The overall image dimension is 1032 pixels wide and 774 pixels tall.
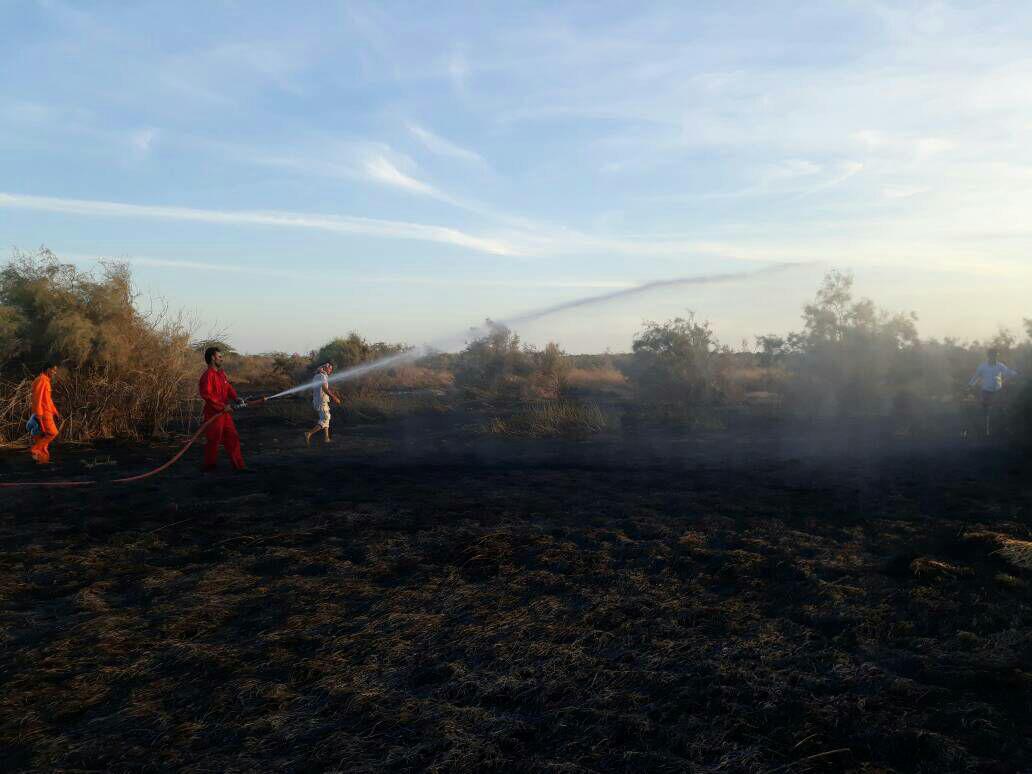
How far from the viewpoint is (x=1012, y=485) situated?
9797 millimetres

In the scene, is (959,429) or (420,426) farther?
(420,426)

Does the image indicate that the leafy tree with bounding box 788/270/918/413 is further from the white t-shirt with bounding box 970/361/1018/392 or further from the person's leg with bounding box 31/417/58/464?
the person's leg with bounding box 31/417/58/464

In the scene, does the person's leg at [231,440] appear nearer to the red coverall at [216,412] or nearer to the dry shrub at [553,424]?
the red coverall at [216,412]

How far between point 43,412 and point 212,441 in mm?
3261

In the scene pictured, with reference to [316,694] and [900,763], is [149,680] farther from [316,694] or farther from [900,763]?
[900,763]

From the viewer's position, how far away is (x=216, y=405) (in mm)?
10945

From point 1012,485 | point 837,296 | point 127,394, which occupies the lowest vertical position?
point 1012,485

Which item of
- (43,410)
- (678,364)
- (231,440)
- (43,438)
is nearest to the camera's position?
(231,440)

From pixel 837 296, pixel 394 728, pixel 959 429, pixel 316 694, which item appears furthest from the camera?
pixel 837 296

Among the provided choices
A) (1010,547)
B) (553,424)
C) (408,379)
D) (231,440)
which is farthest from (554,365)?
(1010,547)

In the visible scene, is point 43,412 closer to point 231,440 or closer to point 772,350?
point 231,440

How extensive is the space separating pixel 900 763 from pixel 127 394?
1657 centimetres

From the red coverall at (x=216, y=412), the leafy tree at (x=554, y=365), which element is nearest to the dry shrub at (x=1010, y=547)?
the red coverall at (x=216, y=412)

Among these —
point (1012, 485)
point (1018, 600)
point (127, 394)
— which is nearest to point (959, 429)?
point (1012, 485)
